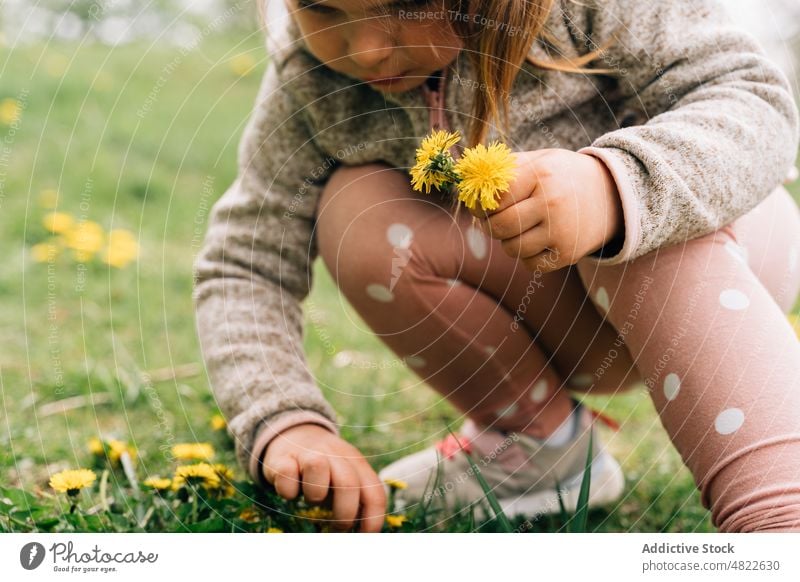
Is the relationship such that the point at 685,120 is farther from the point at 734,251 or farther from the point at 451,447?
the point at 451,447

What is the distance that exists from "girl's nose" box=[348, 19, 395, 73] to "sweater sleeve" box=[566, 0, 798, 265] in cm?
15

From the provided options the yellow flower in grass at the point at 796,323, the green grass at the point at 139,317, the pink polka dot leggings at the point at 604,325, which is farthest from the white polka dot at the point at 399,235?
the yellow flower in grass at the point at 796,323

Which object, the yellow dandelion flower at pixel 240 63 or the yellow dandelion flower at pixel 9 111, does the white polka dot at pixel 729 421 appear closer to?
the yellow dandelion flower at pixel 240 63

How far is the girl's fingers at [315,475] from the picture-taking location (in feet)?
2.09

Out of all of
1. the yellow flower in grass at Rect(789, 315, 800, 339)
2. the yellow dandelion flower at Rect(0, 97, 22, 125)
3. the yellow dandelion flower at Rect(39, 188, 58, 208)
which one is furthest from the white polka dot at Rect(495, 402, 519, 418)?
the yellow dandelion flower at Rect(0, 97, 22, 125)

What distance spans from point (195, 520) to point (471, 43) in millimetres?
405

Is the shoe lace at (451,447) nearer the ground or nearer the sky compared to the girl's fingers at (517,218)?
nearer the ground

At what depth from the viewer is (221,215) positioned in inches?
30.8

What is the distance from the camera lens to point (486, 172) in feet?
1.60

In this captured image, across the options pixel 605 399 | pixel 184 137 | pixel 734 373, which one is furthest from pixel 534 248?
pixel 184 137

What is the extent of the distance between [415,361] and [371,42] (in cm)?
31

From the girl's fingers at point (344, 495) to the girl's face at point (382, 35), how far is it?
295mm

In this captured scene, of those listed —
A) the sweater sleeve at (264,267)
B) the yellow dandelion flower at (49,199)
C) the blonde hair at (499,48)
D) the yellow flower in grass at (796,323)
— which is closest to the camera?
the blonde hair at (499,48)
